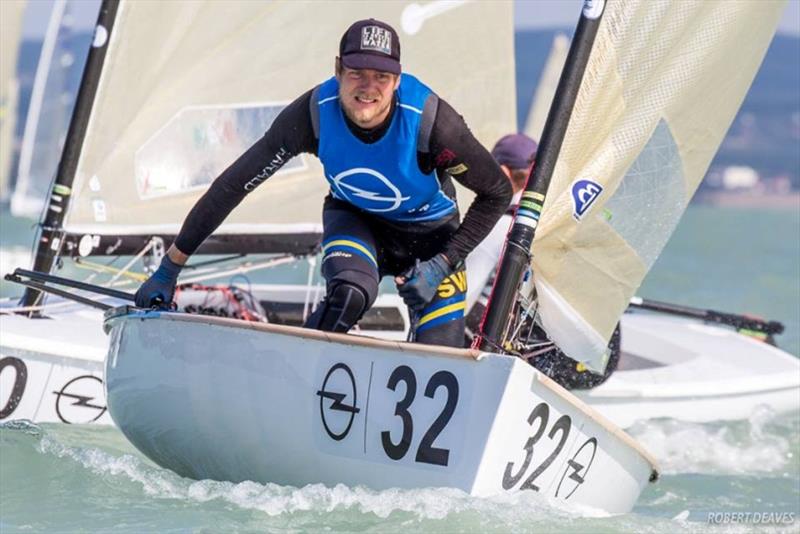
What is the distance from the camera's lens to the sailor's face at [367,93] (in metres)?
3.95

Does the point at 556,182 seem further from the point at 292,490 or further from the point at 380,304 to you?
the point at 380,304

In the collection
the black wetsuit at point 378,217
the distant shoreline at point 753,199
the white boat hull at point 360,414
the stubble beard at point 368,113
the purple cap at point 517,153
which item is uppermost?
the distant shoreline at point 753,199

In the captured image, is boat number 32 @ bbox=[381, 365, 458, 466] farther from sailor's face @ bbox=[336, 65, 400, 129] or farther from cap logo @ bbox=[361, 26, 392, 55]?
cap logo @ bbox=[361, 26, 392, 55]

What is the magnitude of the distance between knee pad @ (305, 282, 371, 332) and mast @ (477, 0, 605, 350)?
0.38 meters

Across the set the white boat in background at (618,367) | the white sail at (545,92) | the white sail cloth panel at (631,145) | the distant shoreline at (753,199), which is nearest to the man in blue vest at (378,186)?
the white sail cloth panel at (631,145)

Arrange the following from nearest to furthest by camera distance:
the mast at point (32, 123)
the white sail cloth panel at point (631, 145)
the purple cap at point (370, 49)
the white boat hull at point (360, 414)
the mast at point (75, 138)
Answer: the white boat hull at point (360, 414) < the purple cap at point (370, 49) < the white sail cloth panel at point (631, 145) < the mast at point (75, 138) < the mast at point (32, 123)

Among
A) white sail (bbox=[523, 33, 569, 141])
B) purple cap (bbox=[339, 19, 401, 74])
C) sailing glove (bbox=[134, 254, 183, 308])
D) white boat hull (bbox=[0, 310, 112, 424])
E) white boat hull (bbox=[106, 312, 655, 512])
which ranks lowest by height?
→ white boat hull (bbox=[0, 310, 112, 424])

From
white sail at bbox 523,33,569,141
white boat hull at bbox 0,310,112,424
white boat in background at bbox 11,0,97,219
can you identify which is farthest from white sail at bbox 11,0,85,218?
white boat hull at bbox 0,310,112,424

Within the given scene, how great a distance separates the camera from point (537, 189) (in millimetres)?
4340

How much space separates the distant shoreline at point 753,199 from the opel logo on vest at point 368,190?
70.8m

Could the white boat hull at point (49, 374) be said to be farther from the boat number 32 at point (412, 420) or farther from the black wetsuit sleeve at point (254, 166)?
the boat number 32 at point (412, 420)

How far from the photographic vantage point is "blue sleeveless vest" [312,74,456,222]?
404 cm

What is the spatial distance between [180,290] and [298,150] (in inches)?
97.9

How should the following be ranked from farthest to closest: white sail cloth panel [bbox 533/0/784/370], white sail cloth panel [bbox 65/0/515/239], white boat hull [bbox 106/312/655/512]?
white sail cloth panel [bbox 65/0/515/239]
white sail cloth panel [bbox 533/0/784/370]
white boat hull [bbox 106/312/655/512]
